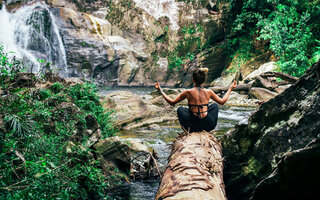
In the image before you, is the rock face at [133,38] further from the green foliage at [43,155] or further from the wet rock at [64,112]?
the green foliage at [43,155]

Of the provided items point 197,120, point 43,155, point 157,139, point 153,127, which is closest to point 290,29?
point 153,127

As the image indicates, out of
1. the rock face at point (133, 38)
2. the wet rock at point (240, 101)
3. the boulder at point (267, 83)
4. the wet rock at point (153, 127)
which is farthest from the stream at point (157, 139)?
the rock face at point (133, 38)

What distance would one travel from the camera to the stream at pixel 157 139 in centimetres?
358

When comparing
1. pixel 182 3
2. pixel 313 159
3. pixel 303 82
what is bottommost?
pixel 313 159

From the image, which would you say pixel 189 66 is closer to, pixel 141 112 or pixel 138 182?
pixel 141 112

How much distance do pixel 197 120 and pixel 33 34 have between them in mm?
18315

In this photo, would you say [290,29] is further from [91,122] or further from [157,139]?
[91,122]

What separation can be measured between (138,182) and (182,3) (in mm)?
23557

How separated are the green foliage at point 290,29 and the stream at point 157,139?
359cm

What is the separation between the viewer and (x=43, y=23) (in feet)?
63.1

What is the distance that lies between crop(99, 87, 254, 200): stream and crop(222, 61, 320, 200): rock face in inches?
15.9

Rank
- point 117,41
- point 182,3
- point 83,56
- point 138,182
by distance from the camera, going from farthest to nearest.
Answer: point 182,3 < point 117,41 < point 83,56 < point 138,182

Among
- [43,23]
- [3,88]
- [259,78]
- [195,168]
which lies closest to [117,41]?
[43,23]

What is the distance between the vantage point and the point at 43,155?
8.23ft
